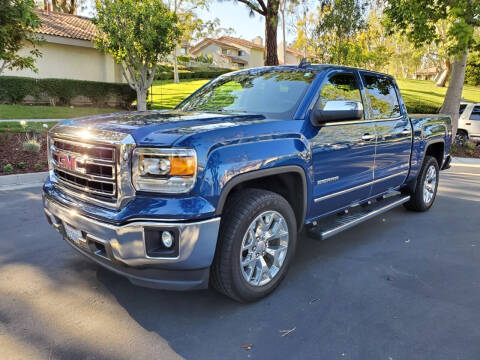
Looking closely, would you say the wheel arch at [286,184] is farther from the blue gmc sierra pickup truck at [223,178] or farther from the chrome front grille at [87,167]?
the chrome front grille at [87,167]

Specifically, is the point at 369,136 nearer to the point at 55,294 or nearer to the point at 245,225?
the point at 245,225

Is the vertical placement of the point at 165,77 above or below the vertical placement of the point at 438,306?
above

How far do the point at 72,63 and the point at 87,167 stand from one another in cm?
1977

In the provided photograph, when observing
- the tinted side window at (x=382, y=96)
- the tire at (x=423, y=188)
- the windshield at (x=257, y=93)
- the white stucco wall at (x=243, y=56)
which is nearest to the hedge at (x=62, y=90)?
the windshield at (x=257, y=93)

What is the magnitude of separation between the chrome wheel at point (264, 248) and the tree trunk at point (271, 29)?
1176 centimetres

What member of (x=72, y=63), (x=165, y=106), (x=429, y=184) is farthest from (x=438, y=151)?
(x=72, y=63)

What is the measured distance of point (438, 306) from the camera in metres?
3.02

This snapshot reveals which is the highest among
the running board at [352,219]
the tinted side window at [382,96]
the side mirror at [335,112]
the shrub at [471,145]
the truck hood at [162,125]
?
the tinted side window at [382,96]

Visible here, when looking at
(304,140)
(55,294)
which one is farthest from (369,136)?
(55,294)

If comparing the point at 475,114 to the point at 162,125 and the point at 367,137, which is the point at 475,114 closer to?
the point at 367,137

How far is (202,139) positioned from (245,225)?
0.71 m

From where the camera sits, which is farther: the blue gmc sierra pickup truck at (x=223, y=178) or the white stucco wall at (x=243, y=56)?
the white stucco wall at (x=243, y=56)

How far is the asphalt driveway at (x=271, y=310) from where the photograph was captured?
2447mm

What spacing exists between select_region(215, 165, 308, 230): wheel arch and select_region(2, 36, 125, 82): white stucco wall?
1873 cm
